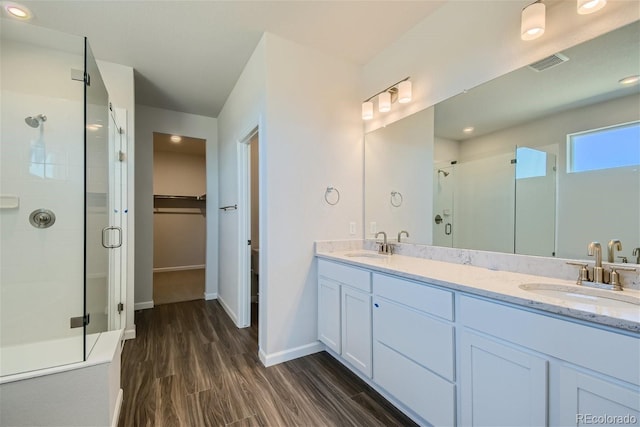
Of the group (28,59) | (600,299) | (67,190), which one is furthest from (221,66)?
(600,299)

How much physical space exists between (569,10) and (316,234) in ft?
6.77

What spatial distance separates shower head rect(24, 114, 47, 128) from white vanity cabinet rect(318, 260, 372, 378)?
8.36 feet

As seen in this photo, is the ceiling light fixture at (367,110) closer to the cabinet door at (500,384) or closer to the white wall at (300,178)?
the white wall at (300,178)

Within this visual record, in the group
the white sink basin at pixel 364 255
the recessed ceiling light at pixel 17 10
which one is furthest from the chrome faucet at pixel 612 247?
the recessed ceiling light at pixel 17 10

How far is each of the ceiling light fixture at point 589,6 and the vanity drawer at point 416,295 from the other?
4.77ft

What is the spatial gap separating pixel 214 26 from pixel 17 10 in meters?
1.36

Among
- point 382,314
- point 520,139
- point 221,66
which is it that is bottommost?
point 382,314

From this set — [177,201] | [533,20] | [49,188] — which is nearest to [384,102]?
[533,20]

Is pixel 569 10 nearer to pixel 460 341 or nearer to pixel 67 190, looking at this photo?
pixel 460 341

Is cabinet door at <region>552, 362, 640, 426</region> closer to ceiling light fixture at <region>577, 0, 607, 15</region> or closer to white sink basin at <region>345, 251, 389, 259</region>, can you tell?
white sink basin at <region>345, 251, 389, 259</region>

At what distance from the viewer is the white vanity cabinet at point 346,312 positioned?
184 centimetres

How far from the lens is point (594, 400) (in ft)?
2.80

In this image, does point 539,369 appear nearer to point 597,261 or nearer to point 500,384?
point 500,384

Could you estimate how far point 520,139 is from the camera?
5.22 feet
